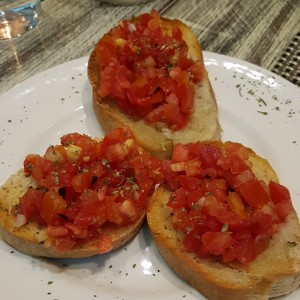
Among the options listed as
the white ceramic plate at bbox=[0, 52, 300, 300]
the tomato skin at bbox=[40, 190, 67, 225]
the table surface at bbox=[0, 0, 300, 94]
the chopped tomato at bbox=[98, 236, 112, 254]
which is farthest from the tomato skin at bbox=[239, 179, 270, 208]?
the table surface at bbox=[0, 0, 300, 94]

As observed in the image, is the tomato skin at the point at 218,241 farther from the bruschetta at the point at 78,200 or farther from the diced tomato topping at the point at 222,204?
Answer: the bruschetta at the point at 78,200

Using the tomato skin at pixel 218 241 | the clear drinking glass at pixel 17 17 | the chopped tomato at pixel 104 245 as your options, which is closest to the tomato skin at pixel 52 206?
the chopped tomato at pixel 104 245

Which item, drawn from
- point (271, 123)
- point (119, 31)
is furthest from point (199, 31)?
point (271, 123)

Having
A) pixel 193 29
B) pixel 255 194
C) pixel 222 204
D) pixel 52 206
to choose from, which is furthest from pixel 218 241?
pixel 193 29

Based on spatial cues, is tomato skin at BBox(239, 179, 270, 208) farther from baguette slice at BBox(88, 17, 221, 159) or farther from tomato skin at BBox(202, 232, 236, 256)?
baguette slice at BBox(88, 17, 221, 159)

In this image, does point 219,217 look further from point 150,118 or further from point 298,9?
point 298,9

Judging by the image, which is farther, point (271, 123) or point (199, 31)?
point (199, 31)
